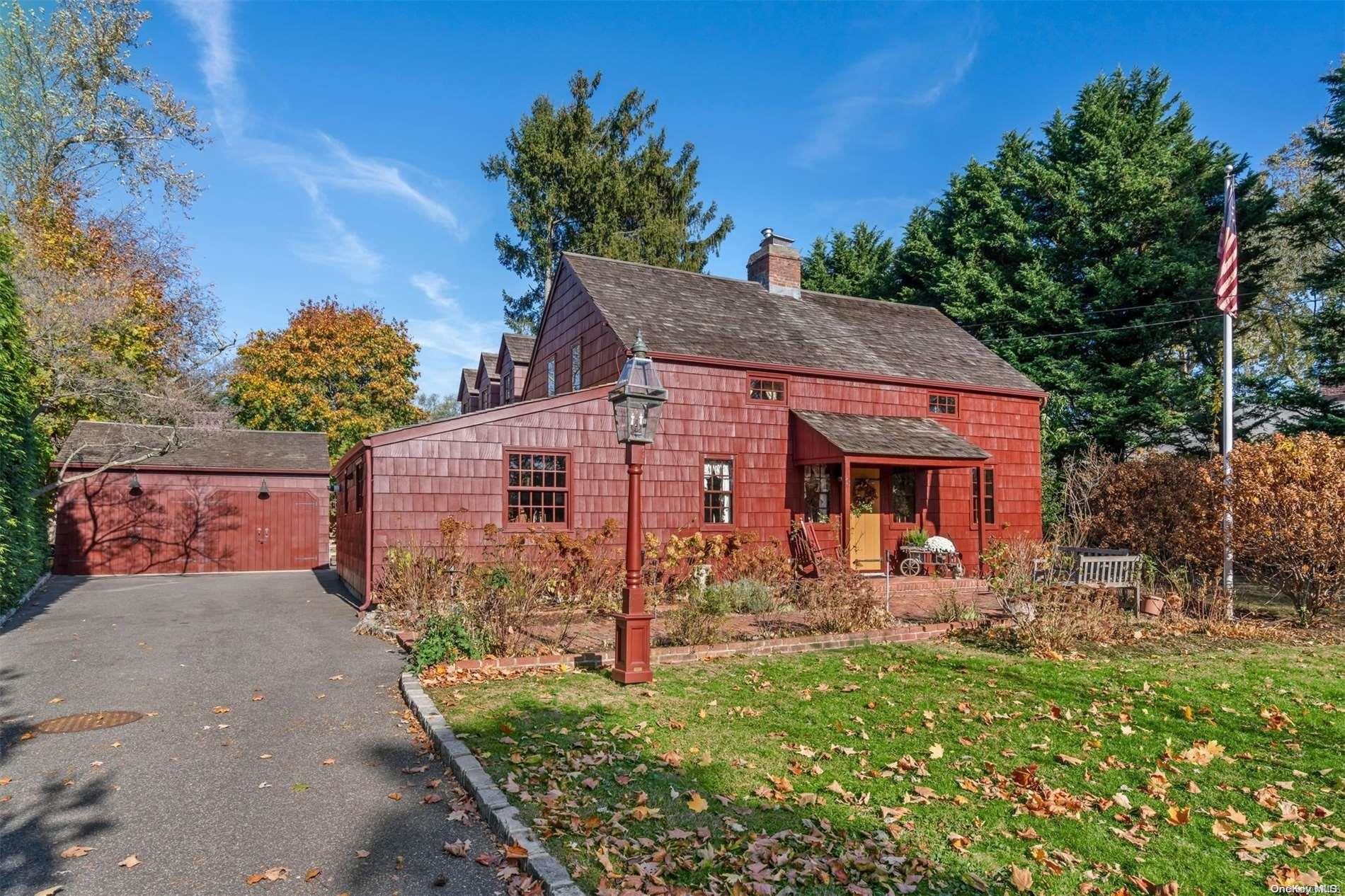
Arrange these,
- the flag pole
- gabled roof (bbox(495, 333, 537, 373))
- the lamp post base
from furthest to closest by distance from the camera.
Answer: gabled roof (bbox(495, 333, 537, 373)) < the flag pole < the lamp post base

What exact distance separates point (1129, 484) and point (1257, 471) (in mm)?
6524

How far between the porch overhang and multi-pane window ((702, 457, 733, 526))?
164cm

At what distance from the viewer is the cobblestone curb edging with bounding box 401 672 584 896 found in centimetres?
365

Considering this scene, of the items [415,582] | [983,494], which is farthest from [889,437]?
[415,582]

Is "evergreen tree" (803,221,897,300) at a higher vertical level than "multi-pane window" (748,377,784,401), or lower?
higher

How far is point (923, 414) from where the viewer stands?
58.1ft

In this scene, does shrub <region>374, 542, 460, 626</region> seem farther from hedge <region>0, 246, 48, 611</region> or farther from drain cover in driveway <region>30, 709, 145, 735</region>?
hedge <region>0, 246, 48, 611</region>

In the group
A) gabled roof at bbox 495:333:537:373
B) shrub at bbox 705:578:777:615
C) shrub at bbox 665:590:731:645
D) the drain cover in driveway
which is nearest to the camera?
the drain cover in driveway

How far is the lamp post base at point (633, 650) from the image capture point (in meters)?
7.52

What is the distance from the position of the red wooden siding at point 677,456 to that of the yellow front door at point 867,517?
18.3 inches

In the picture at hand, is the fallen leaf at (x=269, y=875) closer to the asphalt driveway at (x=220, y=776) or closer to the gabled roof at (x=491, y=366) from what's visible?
the asphalt driveway at (x=220, y=776)

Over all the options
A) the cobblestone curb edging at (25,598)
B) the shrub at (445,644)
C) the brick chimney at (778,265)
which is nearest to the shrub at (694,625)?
the shrub at (445,644)

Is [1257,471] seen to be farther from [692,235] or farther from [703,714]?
[692,235]

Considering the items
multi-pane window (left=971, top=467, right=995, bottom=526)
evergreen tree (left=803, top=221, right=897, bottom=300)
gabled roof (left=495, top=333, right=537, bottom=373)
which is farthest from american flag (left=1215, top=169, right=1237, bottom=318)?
evergreen tree (left=803, top=221, right=897, bottom=300)
